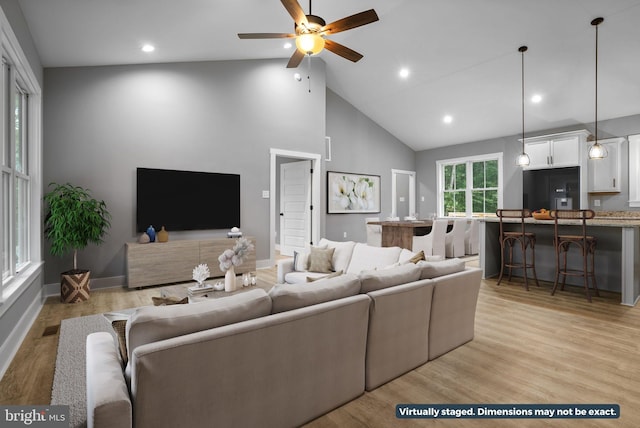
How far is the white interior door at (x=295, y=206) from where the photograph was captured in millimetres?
7176

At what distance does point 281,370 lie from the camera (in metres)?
1.68

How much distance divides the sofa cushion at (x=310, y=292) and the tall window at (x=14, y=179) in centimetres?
269

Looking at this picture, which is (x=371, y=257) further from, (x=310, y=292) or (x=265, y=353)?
(x=265, y=353)

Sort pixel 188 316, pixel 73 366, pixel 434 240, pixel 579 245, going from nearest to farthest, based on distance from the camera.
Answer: pixel 188 316
pixel 73 366
pixel 579 245
pixel 434 240

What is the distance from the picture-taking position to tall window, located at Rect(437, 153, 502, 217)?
8.43 metres

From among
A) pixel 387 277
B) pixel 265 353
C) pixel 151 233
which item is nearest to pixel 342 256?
pixel 387 277

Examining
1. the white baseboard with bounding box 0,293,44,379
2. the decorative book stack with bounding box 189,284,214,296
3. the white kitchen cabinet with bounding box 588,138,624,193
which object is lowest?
the white baseboard with bounding box 0,293,44,379

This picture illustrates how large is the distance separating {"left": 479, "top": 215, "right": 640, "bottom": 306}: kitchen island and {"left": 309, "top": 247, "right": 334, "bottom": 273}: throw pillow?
108 inches

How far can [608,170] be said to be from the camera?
255 inches

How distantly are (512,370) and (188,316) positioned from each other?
7.24 feet

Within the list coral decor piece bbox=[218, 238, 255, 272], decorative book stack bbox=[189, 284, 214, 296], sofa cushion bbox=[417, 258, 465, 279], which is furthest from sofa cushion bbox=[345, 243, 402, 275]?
decorative book stack bbox=[189, 284, 214, 296]

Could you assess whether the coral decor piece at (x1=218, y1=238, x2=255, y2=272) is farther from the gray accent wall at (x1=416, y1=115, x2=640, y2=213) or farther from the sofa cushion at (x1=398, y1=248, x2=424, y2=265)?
the gray accent wall at (x1=416, y1=115, x2=640, y2=213)

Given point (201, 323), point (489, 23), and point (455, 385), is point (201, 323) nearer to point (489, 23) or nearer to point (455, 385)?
point (455, 385)

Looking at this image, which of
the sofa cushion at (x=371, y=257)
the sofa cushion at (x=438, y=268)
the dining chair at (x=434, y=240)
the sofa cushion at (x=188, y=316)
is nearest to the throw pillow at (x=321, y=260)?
the sofa cushion at (x=371, y=257)
